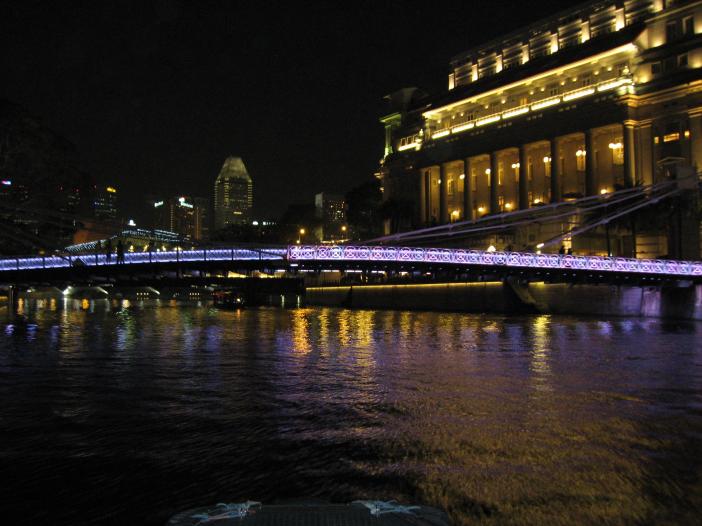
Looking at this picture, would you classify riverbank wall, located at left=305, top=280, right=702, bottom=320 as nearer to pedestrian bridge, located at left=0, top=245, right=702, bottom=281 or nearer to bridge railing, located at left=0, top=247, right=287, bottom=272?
pedestrian bridge, located at left=0, top=245, right=702, bottom=281

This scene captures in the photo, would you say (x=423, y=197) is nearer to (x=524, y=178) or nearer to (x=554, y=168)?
(x=524, y=178)

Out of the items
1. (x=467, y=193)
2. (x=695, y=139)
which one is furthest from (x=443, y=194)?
(x=695, y=139)

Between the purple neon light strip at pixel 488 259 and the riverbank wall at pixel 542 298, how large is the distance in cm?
359

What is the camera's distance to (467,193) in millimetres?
113188

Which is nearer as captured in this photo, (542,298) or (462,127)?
(542,298)

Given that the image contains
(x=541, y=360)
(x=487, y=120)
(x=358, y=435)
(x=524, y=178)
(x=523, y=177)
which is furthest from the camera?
(x=487, y=120)

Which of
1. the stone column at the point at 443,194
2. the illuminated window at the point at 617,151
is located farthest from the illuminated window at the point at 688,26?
the stone column at the point at 443,194

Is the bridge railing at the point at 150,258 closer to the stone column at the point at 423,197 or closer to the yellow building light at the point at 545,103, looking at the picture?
the yellow building light at the point at 545,103

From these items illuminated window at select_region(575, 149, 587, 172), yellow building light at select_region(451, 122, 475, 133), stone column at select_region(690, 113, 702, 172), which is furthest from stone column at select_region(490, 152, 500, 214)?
stone column at select_region(690, 113, 702, 172)

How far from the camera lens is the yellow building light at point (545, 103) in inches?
3851

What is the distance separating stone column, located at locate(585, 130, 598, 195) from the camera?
91.2m

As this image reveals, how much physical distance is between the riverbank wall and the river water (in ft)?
120

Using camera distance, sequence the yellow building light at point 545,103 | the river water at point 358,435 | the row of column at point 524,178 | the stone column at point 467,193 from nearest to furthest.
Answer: the river water at point 358,435 → the row of column at point 524,178 → the yellow building light at point 545,103 → the stone column at point 467,193

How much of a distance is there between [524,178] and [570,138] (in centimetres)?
908
